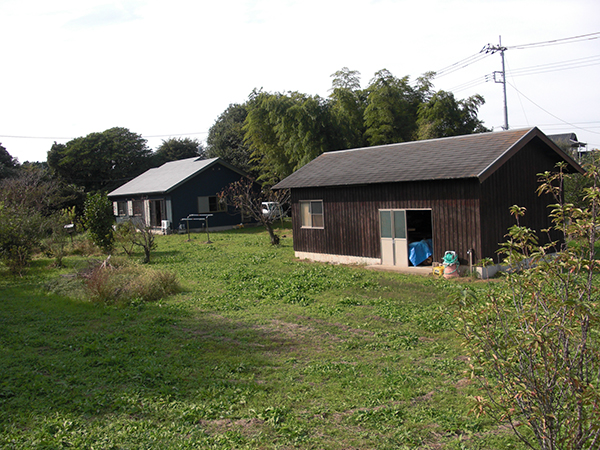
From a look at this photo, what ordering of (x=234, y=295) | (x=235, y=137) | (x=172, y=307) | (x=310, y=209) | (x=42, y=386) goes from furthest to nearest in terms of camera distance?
1. (x=235, y=137)
2. (x=310, y=209)
3. (x=234, y=295)
4. (x=172, y=307)
5. (x=42, y=386)

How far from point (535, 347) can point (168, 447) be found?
136 inches

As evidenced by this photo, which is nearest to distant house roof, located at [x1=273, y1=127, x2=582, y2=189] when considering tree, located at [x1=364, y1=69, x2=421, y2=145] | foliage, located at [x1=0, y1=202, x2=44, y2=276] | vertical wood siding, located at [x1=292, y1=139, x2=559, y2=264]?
vertical wood siding, located at [x1=292, y1=139, x2=559, y2=264]

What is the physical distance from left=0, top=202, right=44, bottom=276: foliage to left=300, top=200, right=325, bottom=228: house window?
9.93m

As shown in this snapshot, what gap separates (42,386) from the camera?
5.95 metres

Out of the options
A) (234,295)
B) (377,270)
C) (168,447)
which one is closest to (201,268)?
(234,295)

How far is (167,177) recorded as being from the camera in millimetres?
33188

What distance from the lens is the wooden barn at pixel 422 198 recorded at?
1308 cm

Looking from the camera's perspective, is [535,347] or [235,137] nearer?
[535,347]

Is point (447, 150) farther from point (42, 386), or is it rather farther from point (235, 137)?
point (235, 137)

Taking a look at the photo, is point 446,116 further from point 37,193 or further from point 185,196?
point 37,193

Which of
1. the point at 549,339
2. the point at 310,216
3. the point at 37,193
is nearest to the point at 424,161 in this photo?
the point at 310,216

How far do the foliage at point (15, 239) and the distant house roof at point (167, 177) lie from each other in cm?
1302

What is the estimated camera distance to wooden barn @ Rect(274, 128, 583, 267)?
515 inches

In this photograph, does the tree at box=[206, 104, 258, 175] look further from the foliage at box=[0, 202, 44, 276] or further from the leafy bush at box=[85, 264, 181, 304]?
the leafy bush at box=[85, 264, 181, 304]
